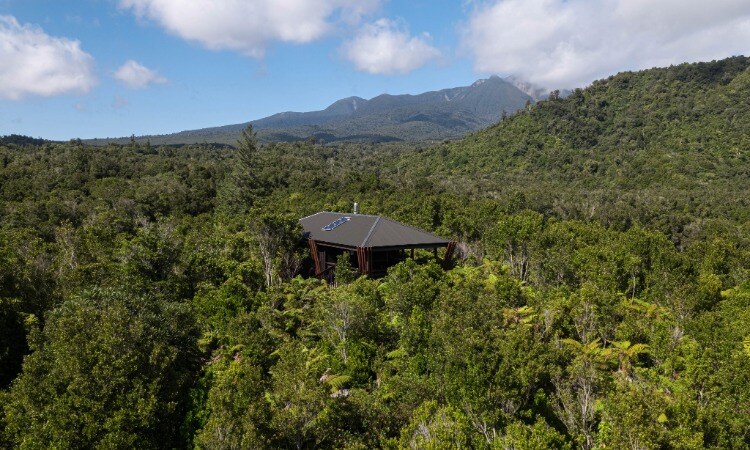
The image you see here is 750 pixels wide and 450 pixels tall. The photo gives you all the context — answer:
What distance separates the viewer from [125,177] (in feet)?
239

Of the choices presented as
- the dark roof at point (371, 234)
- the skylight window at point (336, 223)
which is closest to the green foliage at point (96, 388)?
the dark roof at point (371, 234)

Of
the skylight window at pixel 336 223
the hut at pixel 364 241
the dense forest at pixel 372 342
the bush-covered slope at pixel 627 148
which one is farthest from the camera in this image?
the bush-covered slope at pixel 627 148

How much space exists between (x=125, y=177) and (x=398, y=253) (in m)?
58.9

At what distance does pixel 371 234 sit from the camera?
28.4m

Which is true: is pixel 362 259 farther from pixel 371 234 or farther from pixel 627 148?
pixel 627 148

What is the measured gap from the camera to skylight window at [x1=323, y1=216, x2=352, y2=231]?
3062cm

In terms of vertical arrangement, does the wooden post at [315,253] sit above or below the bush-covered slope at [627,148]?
below

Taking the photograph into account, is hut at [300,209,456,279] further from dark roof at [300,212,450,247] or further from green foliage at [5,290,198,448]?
green foliage at [5,290,198,448]

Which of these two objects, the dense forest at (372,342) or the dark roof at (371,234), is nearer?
the dense forest at (372,342)

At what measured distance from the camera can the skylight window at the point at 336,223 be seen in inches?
1206

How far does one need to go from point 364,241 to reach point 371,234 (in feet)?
3.34

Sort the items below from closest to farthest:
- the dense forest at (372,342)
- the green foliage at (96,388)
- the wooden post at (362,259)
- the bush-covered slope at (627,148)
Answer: the dense forest at (372,342), the green foliage at (96,388), the wooden post at (362,259), the bush-covered slope at (627,148)

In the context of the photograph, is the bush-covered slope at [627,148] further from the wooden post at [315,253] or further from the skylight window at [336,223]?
the wooden post at [315,253]

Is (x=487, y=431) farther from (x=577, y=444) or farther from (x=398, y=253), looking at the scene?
(x=398, y=253)
